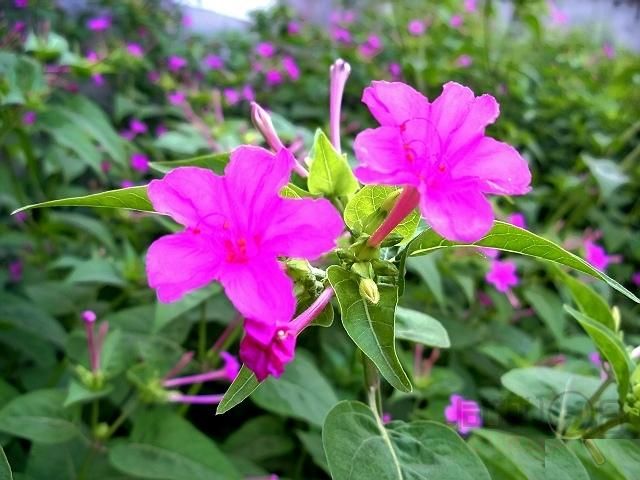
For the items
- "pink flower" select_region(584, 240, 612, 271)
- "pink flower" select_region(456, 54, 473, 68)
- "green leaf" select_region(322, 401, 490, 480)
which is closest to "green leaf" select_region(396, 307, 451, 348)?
"green leaf" select_region(322, 401, 490, 480)

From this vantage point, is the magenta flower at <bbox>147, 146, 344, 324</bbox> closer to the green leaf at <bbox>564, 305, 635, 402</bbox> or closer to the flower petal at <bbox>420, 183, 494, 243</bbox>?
the flower petal at <bbox>420, 183, 494, 243</bbox>

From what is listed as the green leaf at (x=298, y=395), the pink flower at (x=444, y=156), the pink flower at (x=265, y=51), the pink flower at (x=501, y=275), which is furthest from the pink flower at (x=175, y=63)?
the pink flower at (x=444, y=156)

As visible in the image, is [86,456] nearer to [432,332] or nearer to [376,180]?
[432,332]

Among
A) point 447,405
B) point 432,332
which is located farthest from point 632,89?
point 432,332

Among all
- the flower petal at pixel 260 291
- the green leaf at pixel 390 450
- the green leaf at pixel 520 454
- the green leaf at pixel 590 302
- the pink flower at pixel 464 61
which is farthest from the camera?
the pink flower at pixel 464 61

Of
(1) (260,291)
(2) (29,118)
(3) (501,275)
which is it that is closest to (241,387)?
(1) (260,291)

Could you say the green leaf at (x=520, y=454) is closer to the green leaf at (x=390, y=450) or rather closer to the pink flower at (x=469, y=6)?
the green leaf at (x=390, y=450)
